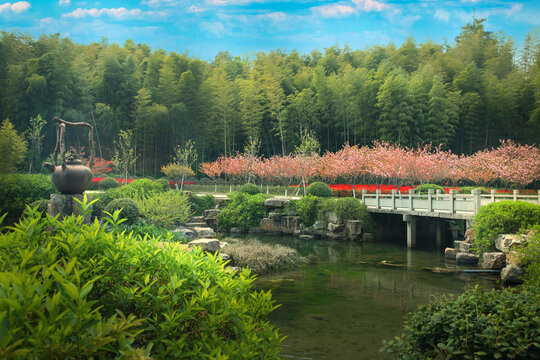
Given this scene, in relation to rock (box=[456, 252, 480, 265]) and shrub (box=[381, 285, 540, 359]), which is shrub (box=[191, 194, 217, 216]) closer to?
rock (box=[456, 252, 480, 265])

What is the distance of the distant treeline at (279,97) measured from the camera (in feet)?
90.0

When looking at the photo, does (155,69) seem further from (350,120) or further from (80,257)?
(80,257)

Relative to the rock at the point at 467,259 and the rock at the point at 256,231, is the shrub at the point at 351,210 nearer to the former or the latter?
the rock at the point at 256,231

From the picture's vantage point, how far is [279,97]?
1257 inches

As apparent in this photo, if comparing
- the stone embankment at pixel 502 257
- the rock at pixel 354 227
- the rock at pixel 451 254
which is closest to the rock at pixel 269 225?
the rock at pixel 354 227

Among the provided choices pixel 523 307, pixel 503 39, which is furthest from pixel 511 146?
pixel 523 307

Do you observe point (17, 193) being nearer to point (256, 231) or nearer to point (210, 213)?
point (210, 213)

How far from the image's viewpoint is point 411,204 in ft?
46.8

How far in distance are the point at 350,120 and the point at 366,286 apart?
77.3 feet

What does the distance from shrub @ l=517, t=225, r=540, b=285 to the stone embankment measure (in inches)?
7.8

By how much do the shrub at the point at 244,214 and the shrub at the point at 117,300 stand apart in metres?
16.1

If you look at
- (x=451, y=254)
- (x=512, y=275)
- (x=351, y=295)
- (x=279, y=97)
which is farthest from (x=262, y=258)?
(x=279, y=97)

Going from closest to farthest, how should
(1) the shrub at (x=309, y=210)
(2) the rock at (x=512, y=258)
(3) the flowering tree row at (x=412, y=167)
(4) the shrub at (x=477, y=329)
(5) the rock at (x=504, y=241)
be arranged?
(4) the shrub at (x=477, y=329) → (2) the rock at (x=512, y=258) → (5) the rock at (x=504, y=241) → (1) the shrub at (x=309, y=210) → (3) the flowering tree row at (x=412, y=167)

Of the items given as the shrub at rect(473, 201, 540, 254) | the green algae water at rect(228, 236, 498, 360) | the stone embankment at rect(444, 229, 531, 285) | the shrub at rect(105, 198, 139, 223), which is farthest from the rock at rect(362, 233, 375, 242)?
the shrub at rect(105, 198, 139, 223)
